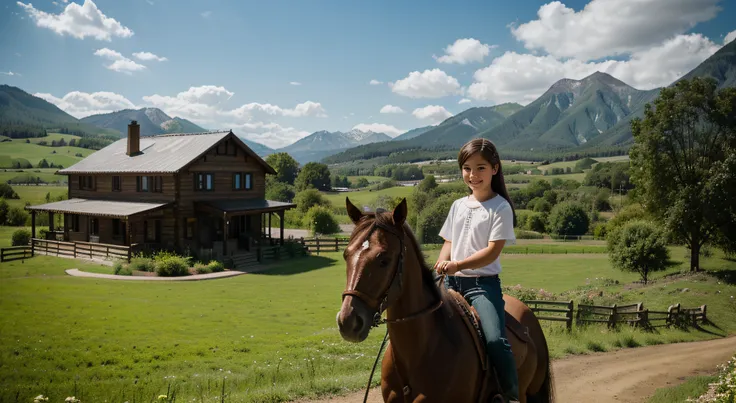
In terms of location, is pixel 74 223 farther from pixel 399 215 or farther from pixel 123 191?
pixel 399 215

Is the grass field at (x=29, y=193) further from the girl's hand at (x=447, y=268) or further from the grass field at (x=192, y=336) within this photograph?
the girl's hand at (x=447, y=268)

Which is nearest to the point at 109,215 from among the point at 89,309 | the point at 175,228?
the point at 175,228

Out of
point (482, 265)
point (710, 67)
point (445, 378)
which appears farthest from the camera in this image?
point (710, 67)

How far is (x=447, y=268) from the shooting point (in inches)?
143

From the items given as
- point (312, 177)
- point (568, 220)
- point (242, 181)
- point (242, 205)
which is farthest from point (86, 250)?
point (568, 220)

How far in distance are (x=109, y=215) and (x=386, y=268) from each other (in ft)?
95.8

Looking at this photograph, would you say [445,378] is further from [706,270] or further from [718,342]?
[706,270]

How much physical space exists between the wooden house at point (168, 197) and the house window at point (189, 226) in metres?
0.07

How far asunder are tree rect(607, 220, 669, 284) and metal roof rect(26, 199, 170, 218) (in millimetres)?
28662

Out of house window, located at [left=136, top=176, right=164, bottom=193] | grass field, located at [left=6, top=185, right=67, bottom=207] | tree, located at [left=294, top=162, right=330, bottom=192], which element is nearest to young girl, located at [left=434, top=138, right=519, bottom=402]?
grass field, located at [left=6, top=185, right=67, bottom=207]

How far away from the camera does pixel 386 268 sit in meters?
2.98

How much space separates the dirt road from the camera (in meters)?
9.04

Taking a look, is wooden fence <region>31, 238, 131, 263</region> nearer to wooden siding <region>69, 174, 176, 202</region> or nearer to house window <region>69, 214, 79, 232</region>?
wooden siding <region>69, 174, 176, 202</region>

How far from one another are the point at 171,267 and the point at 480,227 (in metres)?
23.7
